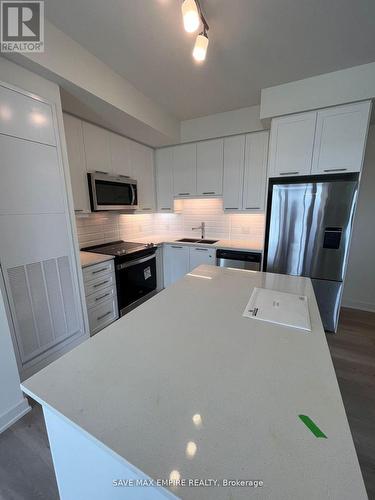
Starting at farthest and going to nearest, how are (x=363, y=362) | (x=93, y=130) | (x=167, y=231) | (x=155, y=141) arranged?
(x=167, y=231) → (x=155, y=141) → (x=93, y=130) → (x=363, y=362)

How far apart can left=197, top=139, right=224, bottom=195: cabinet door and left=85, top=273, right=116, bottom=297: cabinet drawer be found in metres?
1.78

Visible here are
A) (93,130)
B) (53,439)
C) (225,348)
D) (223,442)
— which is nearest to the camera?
(223,442)

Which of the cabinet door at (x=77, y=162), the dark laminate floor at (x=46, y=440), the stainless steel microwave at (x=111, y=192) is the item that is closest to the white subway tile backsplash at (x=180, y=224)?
the stainless steel microwave at (x=111, y=192)

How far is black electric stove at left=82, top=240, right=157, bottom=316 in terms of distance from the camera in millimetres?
2451

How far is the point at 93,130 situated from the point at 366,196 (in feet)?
11.3

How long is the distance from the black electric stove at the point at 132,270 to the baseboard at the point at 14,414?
1138 mm

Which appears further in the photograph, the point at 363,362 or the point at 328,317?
the point at 328,317

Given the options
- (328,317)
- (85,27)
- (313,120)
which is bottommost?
(328,317)

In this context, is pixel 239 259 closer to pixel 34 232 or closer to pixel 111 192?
pixel 111 192

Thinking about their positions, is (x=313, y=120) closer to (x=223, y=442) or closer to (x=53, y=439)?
(x=223, y=442)

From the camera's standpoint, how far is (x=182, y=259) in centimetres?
320

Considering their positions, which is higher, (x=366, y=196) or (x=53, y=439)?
(x=366, y=196)

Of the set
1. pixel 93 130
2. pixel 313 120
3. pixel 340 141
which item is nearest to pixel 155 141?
pixel 93 130

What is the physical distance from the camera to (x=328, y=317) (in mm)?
2389
